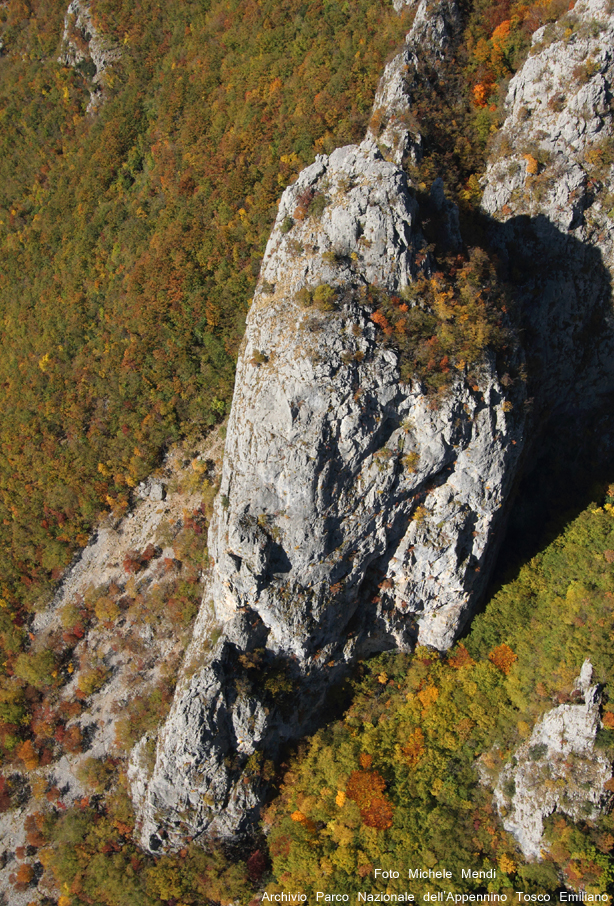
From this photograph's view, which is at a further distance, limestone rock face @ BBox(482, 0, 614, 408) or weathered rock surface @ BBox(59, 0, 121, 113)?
weathered rock surface @ BBox(59, 0, 121, 113)

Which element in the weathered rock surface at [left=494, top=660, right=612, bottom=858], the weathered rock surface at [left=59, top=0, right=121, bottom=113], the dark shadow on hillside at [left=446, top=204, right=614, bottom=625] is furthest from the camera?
the weathered rock surface at [left=59, top=0, right=121, bottom=113]

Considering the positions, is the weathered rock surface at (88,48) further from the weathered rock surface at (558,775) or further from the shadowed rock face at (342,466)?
the weathered rock surface at (558,775)

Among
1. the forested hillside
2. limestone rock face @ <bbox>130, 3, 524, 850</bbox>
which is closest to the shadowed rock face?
limestone rock face @ <bbox>130, 3, 524, 850</bbox>

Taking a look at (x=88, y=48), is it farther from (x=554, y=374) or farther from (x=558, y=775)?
(x=558, y=775)

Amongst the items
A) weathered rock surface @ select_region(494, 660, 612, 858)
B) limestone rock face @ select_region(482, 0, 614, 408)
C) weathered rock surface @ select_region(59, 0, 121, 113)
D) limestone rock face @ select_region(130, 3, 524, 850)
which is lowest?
weathered rock surface @ select_region(494, 660, 612, 858)

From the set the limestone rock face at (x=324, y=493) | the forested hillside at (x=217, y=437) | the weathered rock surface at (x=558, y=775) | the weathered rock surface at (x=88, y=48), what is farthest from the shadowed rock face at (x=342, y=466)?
the weathered rock surface at (x=88, y=48)

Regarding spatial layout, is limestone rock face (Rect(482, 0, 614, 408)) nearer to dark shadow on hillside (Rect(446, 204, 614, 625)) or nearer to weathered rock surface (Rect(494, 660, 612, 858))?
dark shadow on hillside (Rect(446, 204, 614, 625))

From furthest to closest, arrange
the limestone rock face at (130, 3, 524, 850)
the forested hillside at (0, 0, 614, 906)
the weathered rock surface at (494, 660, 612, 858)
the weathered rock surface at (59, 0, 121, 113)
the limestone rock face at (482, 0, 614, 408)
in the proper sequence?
the weathered rock surface at (59, 0, 121, 113)
the limestone rock face at (482, 0, 614, 408)
the forested hillside at (0, 0, 614, 906)
the weathered rock surface at (494, 660, 612, 858)
the limestone rock face at (130, 3, 524, 850)

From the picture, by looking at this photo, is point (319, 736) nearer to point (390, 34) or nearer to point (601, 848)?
point (601, 848)
